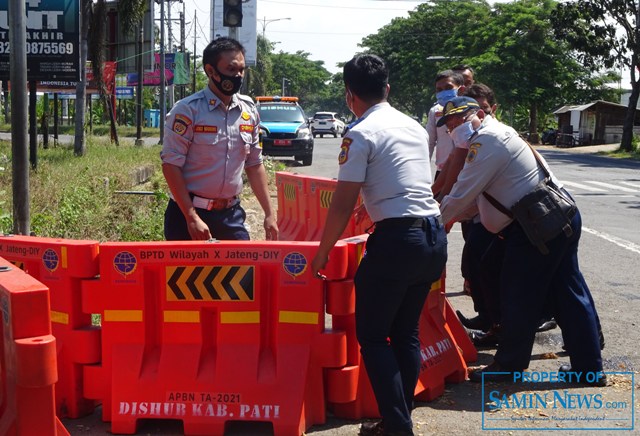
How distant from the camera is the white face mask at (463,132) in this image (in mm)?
5320

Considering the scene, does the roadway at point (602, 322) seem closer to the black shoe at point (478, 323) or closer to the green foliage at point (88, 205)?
the black shoe at point (478, 323)

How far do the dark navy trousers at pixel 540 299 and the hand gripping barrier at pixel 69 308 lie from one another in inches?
97.7

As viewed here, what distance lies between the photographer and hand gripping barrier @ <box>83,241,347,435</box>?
4.40 m

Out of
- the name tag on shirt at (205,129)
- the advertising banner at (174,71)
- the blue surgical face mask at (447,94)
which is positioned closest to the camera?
the name tag on shirt at (205,129)

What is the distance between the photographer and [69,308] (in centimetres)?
454

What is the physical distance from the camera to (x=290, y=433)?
4.30 metres

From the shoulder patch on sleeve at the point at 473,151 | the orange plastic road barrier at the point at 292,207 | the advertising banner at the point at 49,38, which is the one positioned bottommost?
the orange plastic road barrier at the point at 292,207

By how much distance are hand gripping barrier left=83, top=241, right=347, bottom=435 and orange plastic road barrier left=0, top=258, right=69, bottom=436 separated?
1200 mm

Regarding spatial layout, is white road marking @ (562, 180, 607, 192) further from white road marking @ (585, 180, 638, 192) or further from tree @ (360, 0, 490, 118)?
tree @ (360, 0, 490, 118)

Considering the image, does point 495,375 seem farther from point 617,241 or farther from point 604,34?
point 604,34

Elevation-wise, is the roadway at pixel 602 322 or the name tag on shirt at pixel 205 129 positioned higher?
the name tag on shirt at pixel 205 129

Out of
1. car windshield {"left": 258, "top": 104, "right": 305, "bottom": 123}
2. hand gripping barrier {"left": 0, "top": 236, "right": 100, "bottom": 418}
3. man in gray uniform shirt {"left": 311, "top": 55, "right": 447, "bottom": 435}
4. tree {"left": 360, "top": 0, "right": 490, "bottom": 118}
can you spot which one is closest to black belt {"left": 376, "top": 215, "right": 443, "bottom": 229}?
man in gray uniform shirt {"left": 311, "top": 55, "right": 447, "bottom": 435}

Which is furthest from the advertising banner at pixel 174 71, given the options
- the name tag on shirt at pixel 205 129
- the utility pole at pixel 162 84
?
the name tag on shirt at pixel 205 129

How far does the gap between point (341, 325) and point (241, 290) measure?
1.95ft
